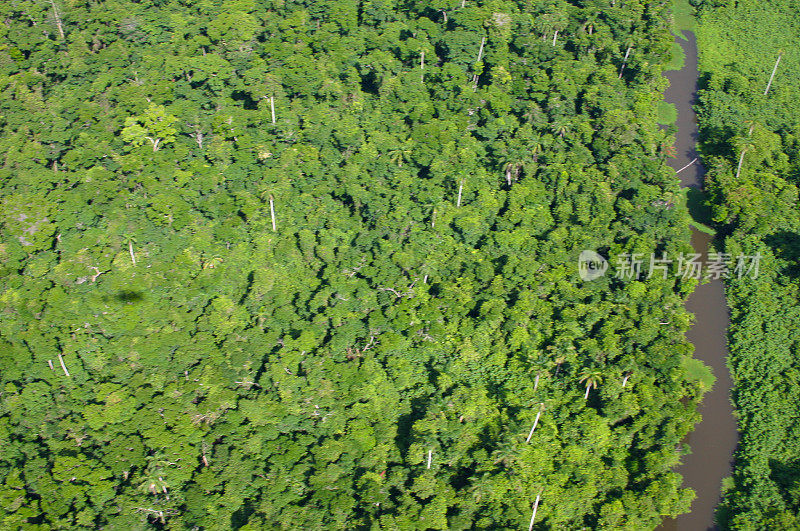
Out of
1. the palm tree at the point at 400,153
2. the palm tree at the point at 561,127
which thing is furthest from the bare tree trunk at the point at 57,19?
the palm tree at the point at 561,127

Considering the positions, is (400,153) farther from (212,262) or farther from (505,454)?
(505,454)

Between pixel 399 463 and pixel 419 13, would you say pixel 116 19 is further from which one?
pixel 399 463

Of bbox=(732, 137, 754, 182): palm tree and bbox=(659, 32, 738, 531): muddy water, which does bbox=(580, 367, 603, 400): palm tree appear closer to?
bbox=(659, 32, 738, 531): muddy water

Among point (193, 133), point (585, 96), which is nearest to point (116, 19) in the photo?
point (193, 133)

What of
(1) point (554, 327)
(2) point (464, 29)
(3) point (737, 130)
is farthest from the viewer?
(2) point (464, 29)

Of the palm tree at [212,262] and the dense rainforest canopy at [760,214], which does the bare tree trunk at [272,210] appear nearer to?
the palm tree at [212,262]

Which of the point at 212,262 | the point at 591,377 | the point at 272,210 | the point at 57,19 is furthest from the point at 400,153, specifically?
the point at 57,19

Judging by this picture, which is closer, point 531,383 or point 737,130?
point 531,383
